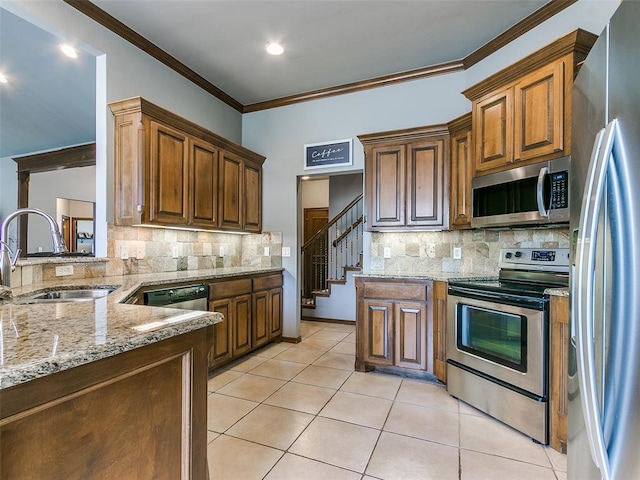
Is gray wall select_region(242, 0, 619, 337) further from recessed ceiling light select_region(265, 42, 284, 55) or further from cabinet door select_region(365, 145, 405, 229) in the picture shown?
recessed ceiling light select_region(265, 42, 284, 55)

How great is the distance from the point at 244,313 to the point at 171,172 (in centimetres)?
153

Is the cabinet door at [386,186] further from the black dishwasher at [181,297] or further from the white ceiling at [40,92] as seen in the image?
the white ceiling at [40,92]

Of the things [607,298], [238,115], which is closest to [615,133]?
[607,298]

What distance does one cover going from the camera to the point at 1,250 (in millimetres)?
1760

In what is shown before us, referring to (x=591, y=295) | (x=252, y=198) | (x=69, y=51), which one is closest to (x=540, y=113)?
(x=591, y=295)

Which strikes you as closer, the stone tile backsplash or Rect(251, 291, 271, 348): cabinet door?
the stone tile backsplash

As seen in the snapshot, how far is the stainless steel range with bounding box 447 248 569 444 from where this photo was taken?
2.08 m

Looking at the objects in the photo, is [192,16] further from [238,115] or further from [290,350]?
[290,350]

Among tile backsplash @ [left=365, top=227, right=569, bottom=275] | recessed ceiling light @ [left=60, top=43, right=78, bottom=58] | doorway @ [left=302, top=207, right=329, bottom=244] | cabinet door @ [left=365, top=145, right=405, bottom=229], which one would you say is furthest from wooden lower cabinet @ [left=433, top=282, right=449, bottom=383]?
doorway @ [left=302, top=207, right=329, bottom=244]

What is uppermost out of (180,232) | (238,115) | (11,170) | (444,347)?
(238,115)

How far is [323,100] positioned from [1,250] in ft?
11.0

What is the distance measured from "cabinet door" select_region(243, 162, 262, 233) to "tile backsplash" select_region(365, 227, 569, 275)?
1450 mm

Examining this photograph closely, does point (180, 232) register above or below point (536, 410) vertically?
above

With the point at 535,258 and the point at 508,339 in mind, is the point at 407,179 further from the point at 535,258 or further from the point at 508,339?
the point at 508,339
